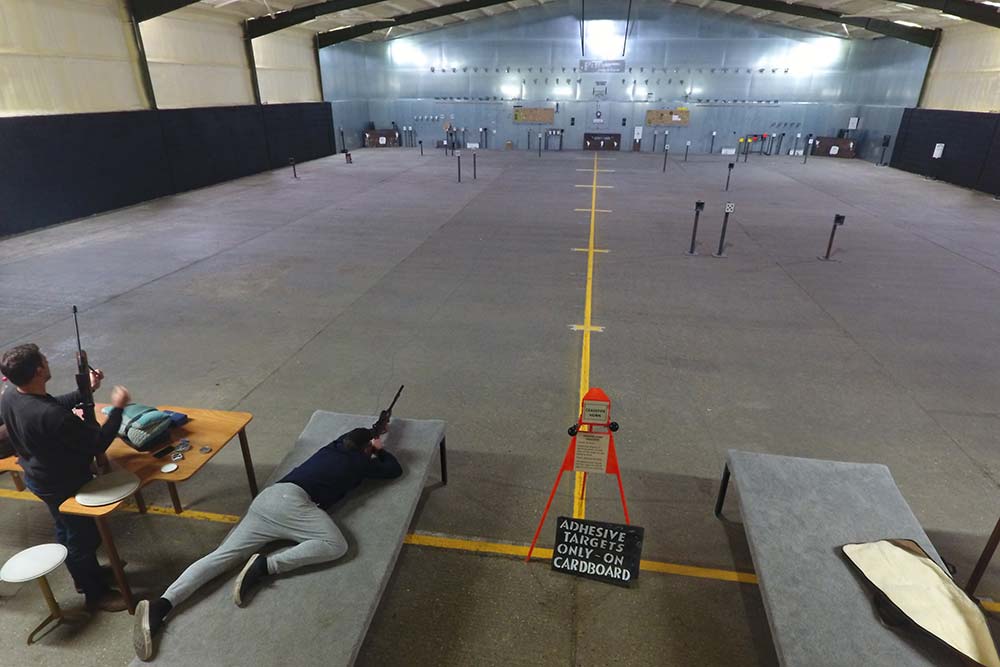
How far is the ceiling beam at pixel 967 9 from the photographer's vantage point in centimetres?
1741

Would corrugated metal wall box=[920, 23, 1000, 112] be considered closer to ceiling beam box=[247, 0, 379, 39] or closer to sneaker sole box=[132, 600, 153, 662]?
ceiling beam box=[247, 0, 379, 39]

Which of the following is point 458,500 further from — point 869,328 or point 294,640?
point 869,328

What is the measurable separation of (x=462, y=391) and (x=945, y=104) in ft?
87.2

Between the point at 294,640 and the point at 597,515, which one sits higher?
the point at 294,640

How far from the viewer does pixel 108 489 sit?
3.20 metres

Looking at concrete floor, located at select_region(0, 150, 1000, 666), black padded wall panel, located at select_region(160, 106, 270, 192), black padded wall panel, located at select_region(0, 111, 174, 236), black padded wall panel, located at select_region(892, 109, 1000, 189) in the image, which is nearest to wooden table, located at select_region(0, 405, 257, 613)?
concrete floor, located at select_region(0, 150, 1000, 666)

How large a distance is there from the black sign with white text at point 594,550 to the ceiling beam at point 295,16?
71.7 ft

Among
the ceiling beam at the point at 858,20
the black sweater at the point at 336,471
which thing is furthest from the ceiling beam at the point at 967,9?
the black sweater at the point at 336,471

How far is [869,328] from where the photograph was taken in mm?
7730

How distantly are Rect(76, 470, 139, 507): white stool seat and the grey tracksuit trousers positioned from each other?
0.58 meters

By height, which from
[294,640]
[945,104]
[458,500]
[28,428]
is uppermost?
[945,104]

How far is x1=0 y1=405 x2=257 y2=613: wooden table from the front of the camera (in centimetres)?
311

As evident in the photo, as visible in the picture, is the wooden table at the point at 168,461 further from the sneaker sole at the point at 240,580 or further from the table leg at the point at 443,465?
the table leg at the point at 443,465

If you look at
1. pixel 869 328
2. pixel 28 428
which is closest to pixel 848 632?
pixel 28 428
